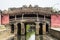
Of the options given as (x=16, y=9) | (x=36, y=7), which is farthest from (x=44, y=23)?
(x=16, y=9)

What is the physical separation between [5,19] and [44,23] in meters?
8.87

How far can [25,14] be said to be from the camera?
50.1 meters

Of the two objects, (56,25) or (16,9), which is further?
(16,9)

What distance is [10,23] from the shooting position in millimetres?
48344

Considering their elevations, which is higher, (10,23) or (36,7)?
(36,7)

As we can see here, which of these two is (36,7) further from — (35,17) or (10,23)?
(10,23)

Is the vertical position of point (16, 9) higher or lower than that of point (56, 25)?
higher

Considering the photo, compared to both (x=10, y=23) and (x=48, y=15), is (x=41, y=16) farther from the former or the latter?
(x=10, y=23)

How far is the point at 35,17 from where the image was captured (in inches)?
1938

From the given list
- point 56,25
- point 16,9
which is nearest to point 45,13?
point 56,25

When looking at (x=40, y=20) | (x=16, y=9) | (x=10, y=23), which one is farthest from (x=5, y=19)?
(x=40, y=20)

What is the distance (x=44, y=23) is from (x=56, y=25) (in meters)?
2.73

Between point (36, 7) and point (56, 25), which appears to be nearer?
point (56, 25)

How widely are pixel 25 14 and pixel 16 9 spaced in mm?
2987
